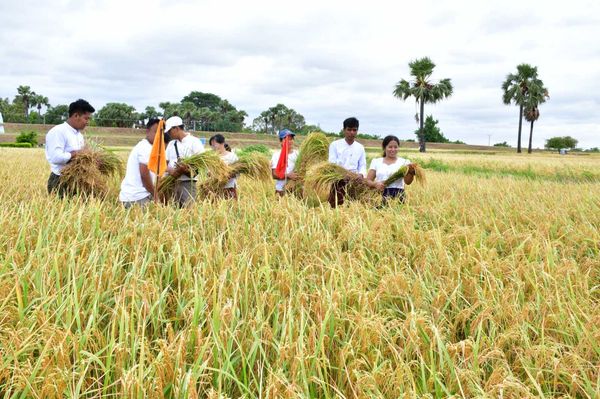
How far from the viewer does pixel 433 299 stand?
232 cm

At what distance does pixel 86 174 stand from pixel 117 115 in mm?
57986

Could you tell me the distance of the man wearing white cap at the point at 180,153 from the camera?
4.72 m

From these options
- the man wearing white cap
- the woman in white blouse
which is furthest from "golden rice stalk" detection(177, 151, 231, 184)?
the woman in white blouse

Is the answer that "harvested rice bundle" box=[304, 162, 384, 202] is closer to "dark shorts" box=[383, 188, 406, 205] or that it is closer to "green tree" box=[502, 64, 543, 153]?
"dark shorts" box=[383, 188, 406, 205]

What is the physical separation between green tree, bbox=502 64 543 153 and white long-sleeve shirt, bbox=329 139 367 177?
42.9 meters

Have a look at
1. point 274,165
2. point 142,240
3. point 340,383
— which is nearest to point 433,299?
point 340,383

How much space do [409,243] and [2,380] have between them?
255cm

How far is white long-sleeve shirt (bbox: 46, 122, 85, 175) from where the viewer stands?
181 inches

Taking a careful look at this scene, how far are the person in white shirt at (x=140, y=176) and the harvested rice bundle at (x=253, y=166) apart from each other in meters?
1.02

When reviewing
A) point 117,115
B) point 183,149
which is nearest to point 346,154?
point 183,149

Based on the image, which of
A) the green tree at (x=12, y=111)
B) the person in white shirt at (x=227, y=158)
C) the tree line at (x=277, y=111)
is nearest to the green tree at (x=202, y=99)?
the tree line at (x=277, y=111)

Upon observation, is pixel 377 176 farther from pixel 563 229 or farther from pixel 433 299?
pixel 433 299

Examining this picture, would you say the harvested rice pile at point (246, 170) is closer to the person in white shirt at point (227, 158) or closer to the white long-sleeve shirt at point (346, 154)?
the person in white shirt at point (227, 158)

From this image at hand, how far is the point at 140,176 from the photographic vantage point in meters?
4.52
